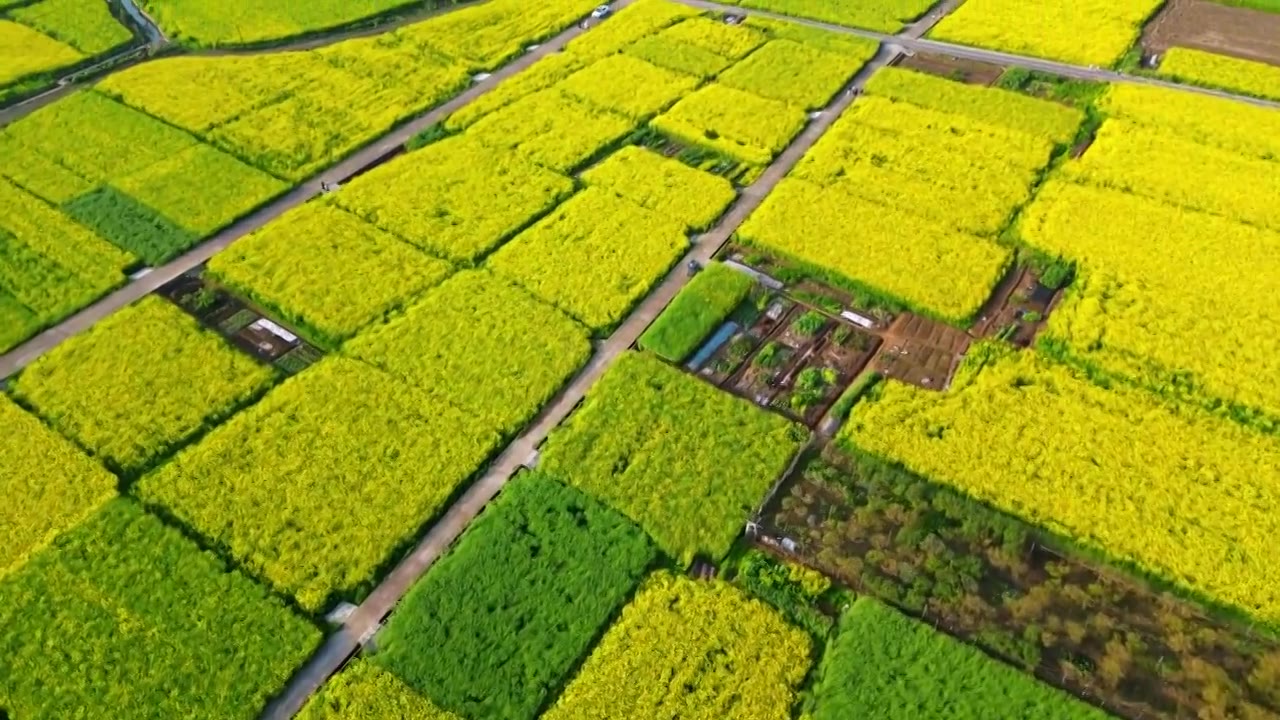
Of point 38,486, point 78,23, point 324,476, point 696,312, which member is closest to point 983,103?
point 696,312

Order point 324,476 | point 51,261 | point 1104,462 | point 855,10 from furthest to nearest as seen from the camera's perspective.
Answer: point 855,10 → point 51,261 → point 1104,462 → point 324,476

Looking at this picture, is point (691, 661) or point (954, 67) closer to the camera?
point (691, 661)

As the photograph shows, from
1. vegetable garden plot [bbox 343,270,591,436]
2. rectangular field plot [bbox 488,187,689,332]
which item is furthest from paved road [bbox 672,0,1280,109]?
vegetable garden plot [bbox 343,270,591,436]

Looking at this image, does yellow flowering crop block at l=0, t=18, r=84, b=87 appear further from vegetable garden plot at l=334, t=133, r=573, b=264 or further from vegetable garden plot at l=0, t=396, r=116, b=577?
vegetable garden plot at l=0, t=396, r=116, b=577

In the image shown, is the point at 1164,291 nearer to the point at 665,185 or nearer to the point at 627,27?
the point at 665,185

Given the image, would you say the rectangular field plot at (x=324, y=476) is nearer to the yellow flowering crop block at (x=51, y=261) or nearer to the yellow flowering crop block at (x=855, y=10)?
the yellow flowering crop block at (x=51, y=261)
